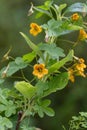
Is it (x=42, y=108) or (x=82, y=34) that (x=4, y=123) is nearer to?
(x=42, y=108)

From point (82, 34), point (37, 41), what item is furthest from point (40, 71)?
point (37, 41)

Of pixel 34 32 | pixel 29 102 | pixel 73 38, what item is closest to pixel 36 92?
pixel 29 102

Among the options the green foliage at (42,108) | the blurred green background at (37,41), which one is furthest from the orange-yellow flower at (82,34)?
the blurred green background at (37,41)

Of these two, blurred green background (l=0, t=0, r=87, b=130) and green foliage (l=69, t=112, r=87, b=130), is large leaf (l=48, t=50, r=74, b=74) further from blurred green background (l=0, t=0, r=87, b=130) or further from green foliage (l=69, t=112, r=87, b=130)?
blurred green background (l=0, t=0, r=87, b=130)

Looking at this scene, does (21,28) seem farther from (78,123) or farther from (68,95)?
(78,123)

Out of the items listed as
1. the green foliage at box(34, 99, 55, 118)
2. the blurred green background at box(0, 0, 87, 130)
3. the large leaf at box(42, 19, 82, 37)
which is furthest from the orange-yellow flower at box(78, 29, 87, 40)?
the blurred green background at box(0, 0, 87, 130)

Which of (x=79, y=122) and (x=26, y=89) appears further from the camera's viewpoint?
(x=79, y=122)
